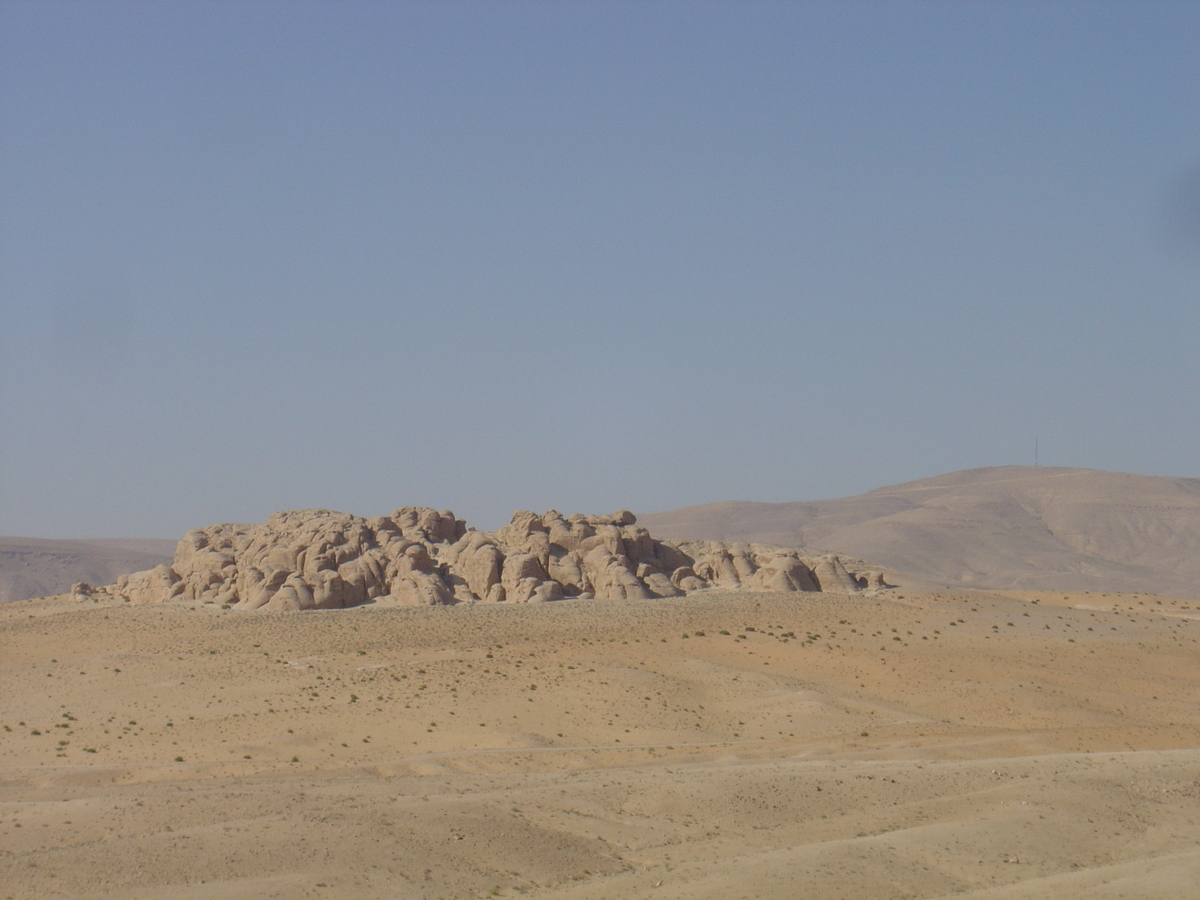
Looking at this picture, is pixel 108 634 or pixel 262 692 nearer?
pixel 262 692

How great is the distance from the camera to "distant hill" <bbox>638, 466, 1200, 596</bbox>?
114875 millimetres

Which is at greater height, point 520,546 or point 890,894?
point 520,546

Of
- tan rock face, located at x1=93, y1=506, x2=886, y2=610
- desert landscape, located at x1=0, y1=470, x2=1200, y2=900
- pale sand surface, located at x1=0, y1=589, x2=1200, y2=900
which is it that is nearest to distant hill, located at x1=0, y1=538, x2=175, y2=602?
desert landscape, located at x1=0, y1=470, x2=1200, y2=900

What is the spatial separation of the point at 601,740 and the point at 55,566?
135 meters

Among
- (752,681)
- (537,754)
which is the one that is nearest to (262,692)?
(537,754)

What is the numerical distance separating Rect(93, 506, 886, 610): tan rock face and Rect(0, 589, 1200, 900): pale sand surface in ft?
8.21

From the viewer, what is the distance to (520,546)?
53656 millimetres

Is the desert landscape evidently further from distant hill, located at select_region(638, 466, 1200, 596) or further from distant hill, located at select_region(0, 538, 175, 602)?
distant hill, located at select_region(0, 538, 175, 602)

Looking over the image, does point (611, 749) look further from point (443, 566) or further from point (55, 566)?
point (55, 566)

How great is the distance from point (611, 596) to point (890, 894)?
31.5m

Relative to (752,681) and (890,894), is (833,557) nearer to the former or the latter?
(752,681)

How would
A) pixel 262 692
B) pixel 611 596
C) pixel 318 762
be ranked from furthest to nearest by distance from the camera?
pixel 611 596, pixel 262 692, pixel 318 762

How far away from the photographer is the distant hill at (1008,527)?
377ft

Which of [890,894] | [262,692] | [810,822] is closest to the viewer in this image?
[890,894]
